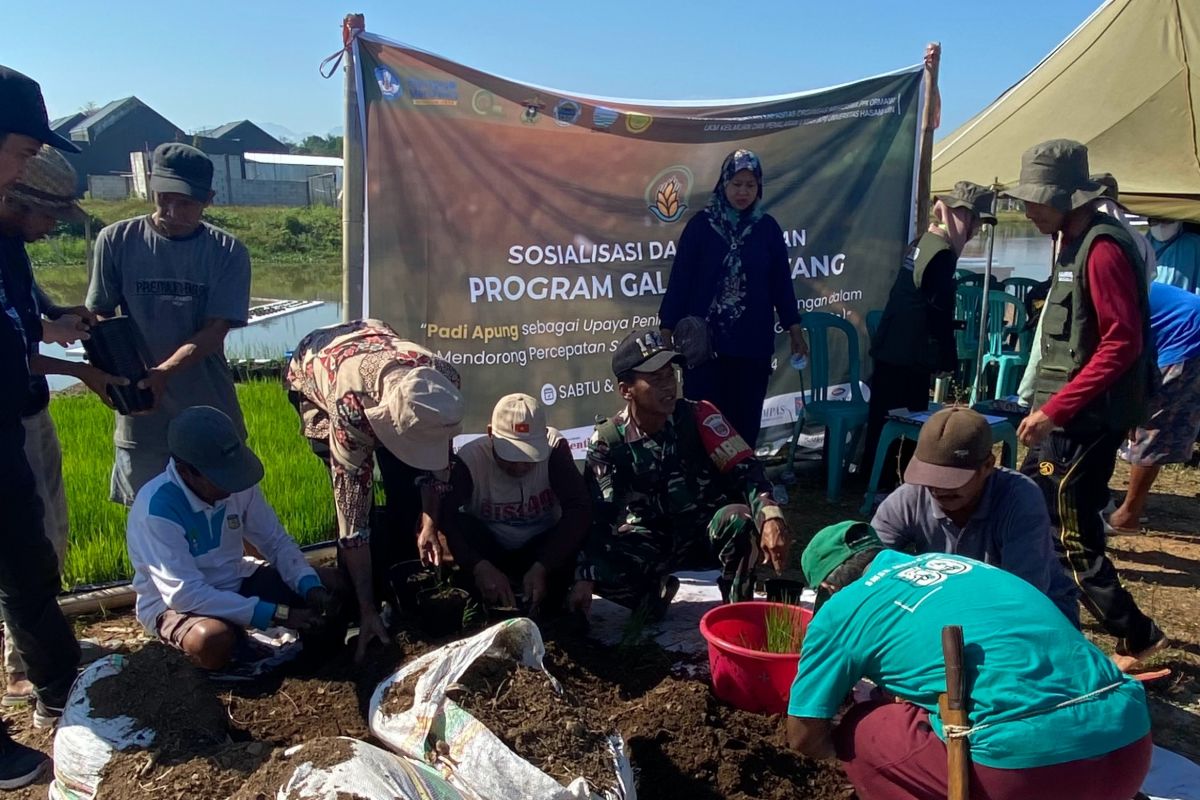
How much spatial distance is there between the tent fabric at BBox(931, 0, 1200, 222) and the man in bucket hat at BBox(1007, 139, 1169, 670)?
433 centimetres

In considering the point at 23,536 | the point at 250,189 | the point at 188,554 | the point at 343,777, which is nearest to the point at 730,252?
the point at 188,554

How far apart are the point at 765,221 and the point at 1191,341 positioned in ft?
7.90

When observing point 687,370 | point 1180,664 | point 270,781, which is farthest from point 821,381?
point 270,781

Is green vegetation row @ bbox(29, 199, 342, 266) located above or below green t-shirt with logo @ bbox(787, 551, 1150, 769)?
above

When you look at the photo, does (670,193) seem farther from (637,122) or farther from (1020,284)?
Answer: (1020,284)

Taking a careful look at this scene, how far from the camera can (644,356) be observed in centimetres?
349

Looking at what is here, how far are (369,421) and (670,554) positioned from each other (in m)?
1.40

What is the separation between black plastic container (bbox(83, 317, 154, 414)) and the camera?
333 centimetres

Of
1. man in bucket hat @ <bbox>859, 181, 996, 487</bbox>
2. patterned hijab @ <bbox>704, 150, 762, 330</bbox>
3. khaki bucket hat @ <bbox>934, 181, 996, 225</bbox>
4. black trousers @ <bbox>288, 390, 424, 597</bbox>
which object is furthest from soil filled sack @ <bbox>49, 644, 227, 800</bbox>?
khaki bucket hat @ <bbox>934, 181, 996, 225</bbox>

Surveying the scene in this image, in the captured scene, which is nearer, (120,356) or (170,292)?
(120,356)

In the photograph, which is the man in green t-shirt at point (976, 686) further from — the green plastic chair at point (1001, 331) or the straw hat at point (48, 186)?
the green plastic chair at point (1001, 331)

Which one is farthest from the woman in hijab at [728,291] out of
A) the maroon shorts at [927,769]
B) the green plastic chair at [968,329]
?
the green plastic chair at [968,329]

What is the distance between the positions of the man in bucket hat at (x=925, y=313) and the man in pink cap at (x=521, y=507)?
2714 millimetres

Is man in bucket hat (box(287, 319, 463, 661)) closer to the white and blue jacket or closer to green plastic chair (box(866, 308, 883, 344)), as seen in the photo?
the white and blue jacket
